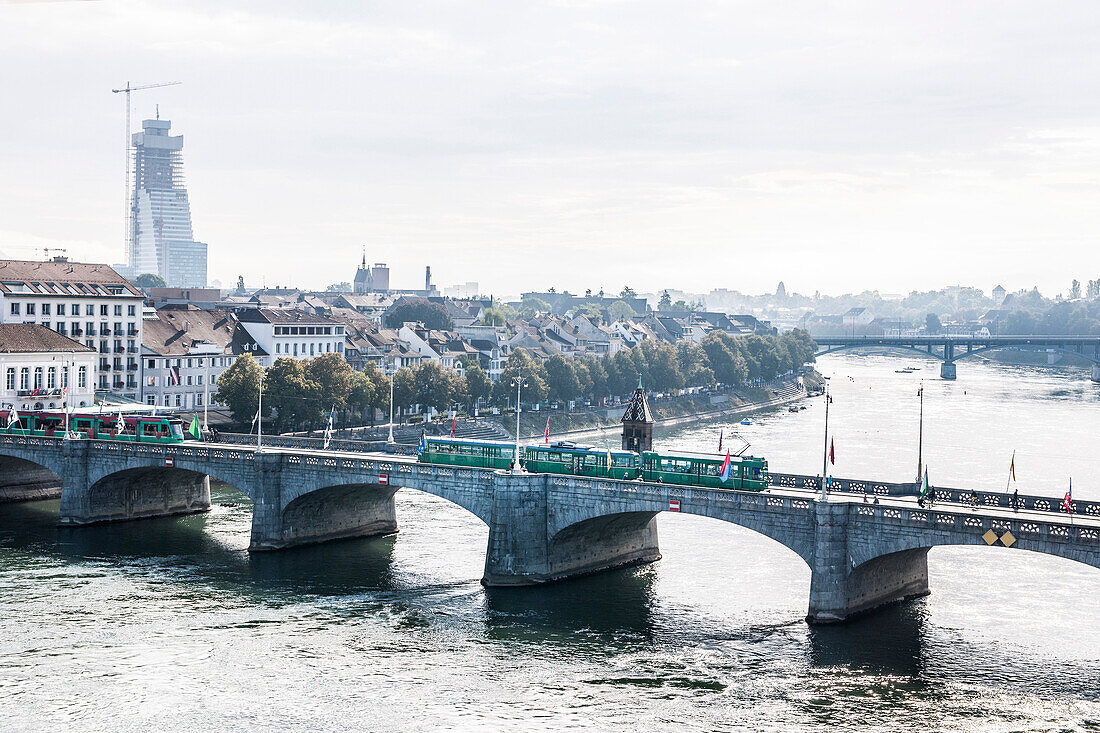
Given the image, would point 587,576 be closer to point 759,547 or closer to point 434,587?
point 434,587

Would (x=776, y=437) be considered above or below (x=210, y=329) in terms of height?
below

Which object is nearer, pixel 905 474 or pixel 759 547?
pixel 759 547

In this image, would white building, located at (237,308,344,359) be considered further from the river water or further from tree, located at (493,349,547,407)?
the river water

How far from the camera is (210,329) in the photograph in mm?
160000

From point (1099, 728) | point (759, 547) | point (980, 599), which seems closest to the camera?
point (1099, 728)

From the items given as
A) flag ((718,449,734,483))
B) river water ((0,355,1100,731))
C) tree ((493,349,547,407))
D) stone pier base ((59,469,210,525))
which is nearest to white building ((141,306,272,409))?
tree ((493,349,547,407))

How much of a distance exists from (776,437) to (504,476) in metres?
91.6

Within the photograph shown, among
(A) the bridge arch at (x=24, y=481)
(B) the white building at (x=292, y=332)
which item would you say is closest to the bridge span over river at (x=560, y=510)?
(A) the bridge arch at (x=24, y=481)

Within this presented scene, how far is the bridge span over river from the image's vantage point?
61031 millimetres

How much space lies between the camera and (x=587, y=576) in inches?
2970

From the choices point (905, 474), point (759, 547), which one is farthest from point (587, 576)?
point (905, 474)

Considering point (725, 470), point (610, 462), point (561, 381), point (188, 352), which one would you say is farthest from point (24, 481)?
point (561, 381)

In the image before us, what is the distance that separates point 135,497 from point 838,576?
55.1 meters

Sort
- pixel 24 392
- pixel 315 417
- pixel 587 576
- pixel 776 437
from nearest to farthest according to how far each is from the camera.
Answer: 1. pixel 587 576
2. pixel 24 392
3. pixel 315 417
4. pixel 776 437
